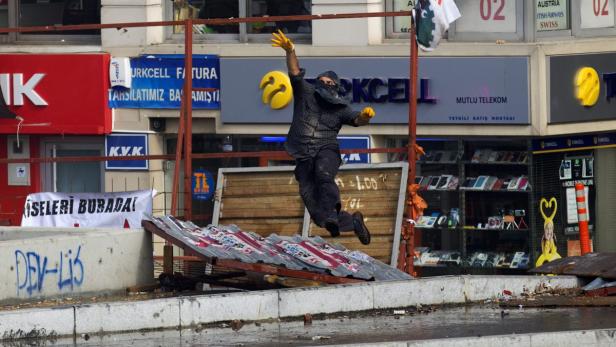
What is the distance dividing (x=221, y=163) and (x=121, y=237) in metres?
8.21

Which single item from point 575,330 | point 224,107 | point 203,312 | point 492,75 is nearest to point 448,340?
point 575,330

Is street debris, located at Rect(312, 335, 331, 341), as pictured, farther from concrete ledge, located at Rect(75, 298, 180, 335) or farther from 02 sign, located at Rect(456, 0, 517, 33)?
02 sign, located at Rect(456, 0, 517, 33)

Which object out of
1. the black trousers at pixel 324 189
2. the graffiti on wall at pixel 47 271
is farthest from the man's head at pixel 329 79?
the graffiti on wall at pixel 47 271

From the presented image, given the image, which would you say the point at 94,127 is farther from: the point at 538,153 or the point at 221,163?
the point at 538,153

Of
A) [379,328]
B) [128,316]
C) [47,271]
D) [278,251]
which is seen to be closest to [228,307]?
[128,316]

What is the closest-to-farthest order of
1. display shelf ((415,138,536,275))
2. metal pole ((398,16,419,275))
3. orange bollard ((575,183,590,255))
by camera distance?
metal pole ((398,16,419,275)), orange bollard ((575,183,590,255)), display shelf ((415,138,536,275))

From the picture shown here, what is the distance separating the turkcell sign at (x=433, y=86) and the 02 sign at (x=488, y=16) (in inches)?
25.4

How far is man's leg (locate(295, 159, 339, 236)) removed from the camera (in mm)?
15148

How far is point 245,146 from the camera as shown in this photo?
22734mm

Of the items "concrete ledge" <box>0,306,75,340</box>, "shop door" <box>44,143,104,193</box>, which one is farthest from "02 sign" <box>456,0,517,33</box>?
"concrete ledge" <box>0,306,75,340</box>

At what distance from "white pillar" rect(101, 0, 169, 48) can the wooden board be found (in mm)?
5364

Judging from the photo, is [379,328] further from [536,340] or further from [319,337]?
[536,340]

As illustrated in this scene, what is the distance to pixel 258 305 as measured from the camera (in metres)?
12.8

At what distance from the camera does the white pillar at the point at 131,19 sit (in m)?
22.4
